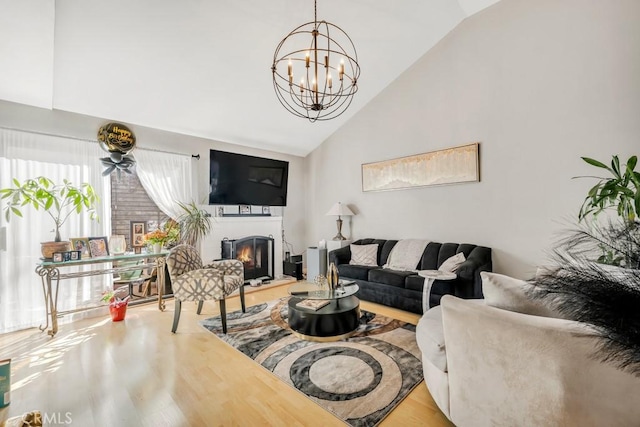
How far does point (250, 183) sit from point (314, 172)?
1543 millimetres

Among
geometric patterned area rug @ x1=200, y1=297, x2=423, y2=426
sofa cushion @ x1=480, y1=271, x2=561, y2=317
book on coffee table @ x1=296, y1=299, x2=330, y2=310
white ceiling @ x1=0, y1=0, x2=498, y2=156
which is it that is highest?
white ceiling @ x1=0, y1=0, x2=498, y2=156

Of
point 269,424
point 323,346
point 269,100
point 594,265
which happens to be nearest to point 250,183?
point 269,100

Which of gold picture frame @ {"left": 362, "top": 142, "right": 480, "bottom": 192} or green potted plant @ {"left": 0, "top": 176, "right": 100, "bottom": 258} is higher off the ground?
gold picture frame @ {"left": 362, "top": 142, "right": 480, "bottom": 192}

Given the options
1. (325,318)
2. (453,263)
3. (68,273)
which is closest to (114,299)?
(68,273)

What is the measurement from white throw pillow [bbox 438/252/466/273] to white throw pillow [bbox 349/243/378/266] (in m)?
1.05

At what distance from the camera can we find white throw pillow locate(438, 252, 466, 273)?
3.30m

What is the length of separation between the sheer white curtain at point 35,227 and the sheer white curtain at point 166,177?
516 millimetres

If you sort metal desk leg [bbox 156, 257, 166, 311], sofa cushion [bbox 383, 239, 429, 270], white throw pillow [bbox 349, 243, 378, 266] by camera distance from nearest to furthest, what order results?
metal desk leg [bbox 156, 257, 166, 311]
sofa cushion [bbox 383, 239, 429, 270]
white throw pillow [bbox 349, 243, 378, 266]

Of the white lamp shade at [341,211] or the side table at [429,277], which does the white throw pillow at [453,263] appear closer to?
the side table at [429,277]

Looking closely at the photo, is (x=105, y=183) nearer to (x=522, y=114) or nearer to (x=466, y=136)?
(x=466, y=136)

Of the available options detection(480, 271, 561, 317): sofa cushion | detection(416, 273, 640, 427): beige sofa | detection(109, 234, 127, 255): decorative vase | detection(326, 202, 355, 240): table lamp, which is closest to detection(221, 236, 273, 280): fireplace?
detection(326, 202, 355, 240): table lamp

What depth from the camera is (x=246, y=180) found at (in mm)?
4781

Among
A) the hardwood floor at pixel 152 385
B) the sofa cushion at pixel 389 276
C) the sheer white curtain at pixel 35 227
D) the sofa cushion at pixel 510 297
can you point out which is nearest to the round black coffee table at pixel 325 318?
the hardwood floor at pixel 152 385

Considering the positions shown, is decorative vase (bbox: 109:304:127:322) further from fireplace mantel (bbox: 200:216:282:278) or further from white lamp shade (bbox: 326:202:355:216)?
white lamp shade (bbox: 326:202:355:216)
